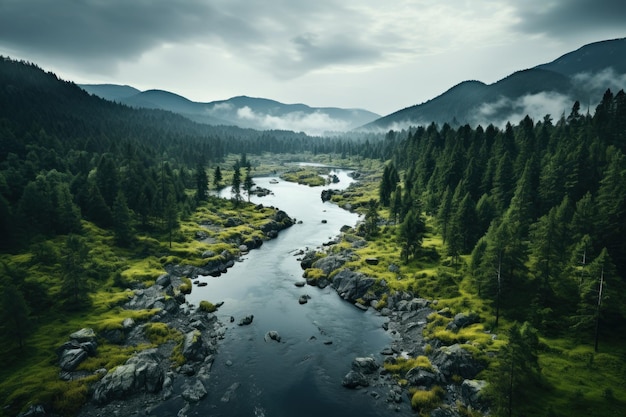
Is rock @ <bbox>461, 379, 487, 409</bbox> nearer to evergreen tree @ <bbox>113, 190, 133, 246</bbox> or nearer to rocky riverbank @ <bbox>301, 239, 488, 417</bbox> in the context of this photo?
rocky riverbank @ <bbox>301, 239, 488, 417</bbox>

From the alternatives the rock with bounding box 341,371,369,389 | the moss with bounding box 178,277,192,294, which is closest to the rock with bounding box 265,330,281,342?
the rock with bounding box 341,371,369,389

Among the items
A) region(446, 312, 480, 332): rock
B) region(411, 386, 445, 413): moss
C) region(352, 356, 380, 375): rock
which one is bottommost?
region(352, 356, 380, 375): rock

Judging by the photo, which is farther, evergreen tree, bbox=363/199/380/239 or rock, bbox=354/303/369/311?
evergreen tree, bbox=363/199/380/239

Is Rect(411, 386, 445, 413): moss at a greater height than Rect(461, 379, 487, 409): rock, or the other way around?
Rect(461, 379, 487, 409): rock

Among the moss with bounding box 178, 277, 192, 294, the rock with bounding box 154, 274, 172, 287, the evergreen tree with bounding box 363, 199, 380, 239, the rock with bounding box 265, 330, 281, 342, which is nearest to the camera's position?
the rock with bounding box 265, 330, 281, 342

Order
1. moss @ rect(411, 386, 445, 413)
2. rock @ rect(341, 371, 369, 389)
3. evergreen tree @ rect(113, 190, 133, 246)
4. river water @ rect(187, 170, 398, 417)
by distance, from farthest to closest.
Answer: evergreen tree @ rect(113, 190, 133, 246), rock @ rect(341, 371, 369, 389), river water @ rect(187, 170, 398, 417), moss @ rect(411, 386, 445, 413)

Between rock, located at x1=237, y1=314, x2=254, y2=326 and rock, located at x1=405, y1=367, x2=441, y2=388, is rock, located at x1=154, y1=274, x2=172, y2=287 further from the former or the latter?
rock, located at x1=405, y1=367, x2=441, y2=388

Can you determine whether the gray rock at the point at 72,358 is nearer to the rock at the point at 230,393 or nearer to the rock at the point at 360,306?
the rock at the point at 230,393

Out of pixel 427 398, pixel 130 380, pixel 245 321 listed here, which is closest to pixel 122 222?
pixel 245 321
